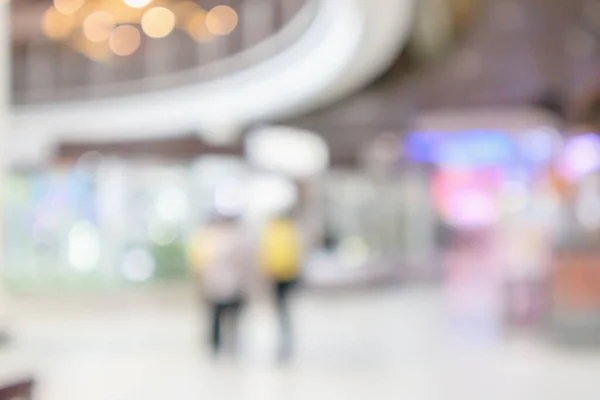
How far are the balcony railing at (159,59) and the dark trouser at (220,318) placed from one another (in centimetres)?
306

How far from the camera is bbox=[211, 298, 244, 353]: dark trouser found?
807 cm

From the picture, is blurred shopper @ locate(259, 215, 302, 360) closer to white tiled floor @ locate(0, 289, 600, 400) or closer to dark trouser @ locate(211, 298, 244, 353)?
white tiled floor @ locate(0, 289, 600, 400)

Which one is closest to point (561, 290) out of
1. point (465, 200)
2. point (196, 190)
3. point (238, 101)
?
point (238, 101)

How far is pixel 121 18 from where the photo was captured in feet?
25.5

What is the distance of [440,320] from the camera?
11.2 m

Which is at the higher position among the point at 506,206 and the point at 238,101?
the point at 506,206

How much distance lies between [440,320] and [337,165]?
7.68m

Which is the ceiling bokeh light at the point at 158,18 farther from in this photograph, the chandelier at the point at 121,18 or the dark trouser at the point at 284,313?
the dark trouser at the point at 284,313

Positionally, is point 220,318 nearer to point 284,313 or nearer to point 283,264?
point 284,313

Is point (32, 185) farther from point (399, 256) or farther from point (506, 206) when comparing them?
point (506, 206)

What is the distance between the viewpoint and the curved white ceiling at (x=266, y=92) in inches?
294

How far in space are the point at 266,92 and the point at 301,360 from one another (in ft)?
14.7

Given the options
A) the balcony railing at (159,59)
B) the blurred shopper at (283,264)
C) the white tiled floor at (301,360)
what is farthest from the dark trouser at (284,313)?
the balcony railing at (159,59)

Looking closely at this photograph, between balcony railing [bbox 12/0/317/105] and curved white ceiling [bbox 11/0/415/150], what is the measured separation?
0.16 m
